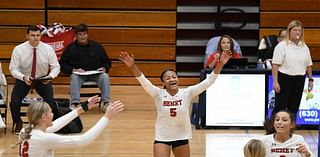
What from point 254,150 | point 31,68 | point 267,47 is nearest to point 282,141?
point 254,150

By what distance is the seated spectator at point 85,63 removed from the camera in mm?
12023

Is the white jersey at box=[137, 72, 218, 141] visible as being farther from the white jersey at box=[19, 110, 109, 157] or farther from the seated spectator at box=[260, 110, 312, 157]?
the white jersey at box=[19, 110, 109, 157]

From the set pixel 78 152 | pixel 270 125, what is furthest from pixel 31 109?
pixel 78 152

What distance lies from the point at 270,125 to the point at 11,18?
966 cm

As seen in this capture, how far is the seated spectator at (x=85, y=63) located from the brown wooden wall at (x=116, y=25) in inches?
107

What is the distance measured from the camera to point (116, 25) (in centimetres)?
1494

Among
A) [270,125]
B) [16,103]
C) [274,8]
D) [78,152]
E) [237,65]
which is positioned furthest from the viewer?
[274,8]

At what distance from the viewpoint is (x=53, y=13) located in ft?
48.6

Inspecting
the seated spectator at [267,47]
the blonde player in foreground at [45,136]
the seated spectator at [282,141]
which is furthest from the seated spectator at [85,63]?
the blonde player in foreground at [45,136]

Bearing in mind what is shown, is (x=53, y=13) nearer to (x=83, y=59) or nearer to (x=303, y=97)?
(x=83, y=59)

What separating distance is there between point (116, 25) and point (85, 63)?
9.85 feet

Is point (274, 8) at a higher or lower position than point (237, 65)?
higher

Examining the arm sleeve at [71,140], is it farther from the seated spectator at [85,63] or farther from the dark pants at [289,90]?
the seated spectator at [85,63]

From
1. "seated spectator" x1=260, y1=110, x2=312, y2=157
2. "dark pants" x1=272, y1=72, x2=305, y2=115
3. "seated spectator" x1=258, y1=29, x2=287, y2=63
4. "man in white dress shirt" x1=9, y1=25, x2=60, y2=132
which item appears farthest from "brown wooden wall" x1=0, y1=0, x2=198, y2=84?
"seated spectator" x1=260, y1=110, x2=312, y2=157
